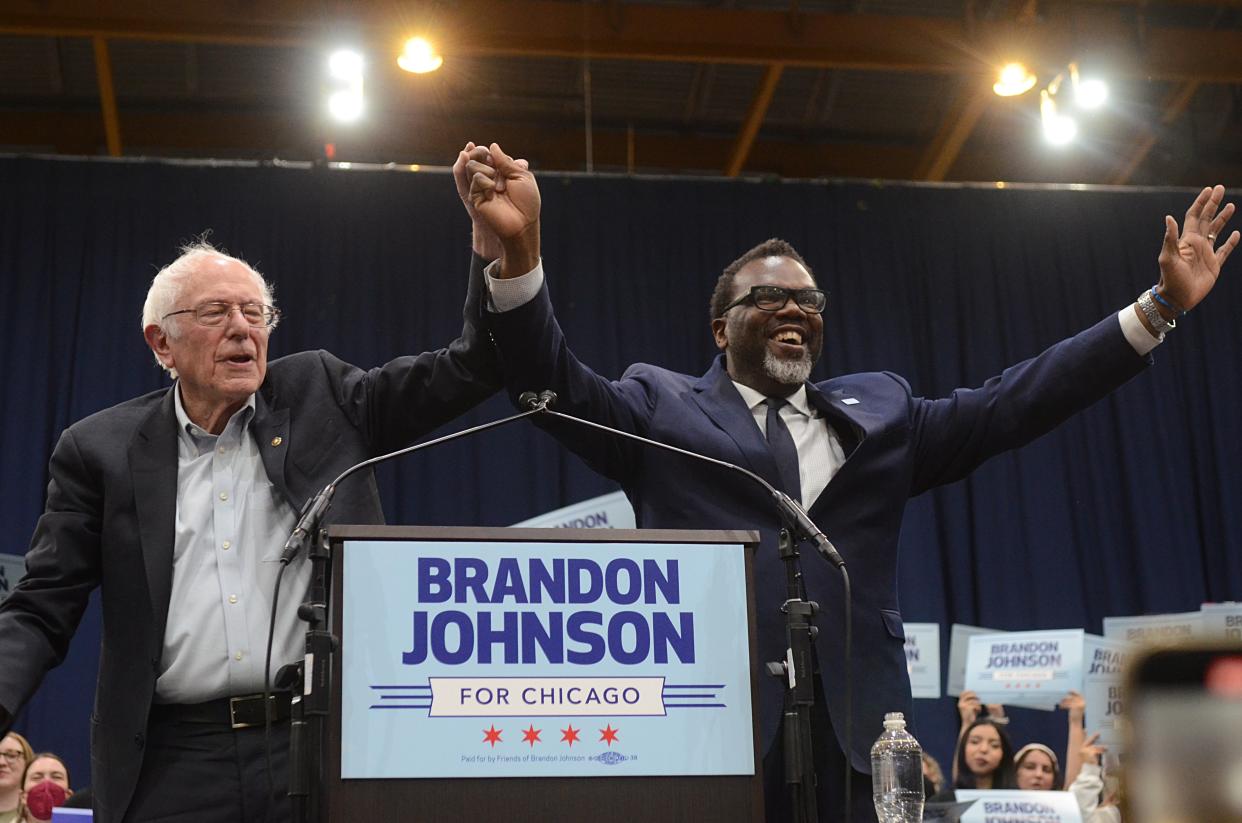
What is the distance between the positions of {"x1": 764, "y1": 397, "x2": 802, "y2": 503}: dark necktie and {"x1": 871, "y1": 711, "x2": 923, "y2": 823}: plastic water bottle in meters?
0.45

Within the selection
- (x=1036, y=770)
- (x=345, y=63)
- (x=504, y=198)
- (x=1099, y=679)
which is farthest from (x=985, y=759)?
(x=345, y=63)

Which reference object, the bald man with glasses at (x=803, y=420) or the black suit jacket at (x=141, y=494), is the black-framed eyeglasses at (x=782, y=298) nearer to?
the bald man with glasses at (x=803, y=420)

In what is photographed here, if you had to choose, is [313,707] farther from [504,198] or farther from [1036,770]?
[1036,770]

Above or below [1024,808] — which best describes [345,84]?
above

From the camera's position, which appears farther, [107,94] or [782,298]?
[107,94]

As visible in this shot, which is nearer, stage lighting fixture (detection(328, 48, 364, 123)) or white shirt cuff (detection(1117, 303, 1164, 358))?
white shirt cuff (detection(1117, 303, 1164, 358))

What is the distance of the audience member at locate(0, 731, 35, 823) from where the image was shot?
14.8 ft

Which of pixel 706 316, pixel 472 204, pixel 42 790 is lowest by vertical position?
pixel 42 790

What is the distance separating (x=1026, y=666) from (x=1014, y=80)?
3028 mm

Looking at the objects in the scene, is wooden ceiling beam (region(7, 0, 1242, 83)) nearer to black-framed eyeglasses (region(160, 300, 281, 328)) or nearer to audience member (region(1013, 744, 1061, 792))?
audience member (region(1013, 744, 1061, 792))

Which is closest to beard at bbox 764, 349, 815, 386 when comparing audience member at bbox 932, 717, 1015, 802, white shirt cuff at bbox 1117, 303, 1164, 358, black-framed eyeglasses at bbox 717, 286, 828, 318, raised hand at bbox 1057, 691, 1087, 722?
black-framed eyeglasses at bbox 717, 286, 828, 318

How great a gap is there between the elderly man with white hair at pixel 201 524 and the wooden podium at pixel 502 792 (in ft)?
1.08

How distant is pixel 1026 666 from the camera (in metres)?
5.73

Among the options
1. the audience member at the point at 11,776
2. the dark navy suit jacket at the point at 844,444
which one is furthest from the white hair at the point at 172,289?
the audience member at the point at 11,776
